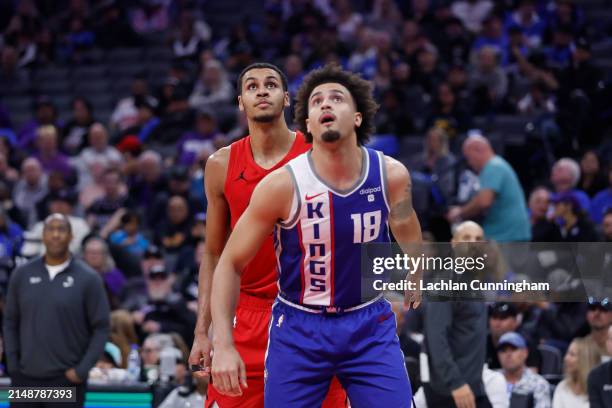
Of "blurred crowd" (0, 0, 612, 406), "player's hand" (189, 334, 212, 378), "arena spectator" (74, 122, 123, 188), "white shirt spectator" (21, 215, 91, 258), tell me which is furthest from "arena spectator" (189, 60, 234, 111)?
"player's hand" (189, 334, 212, 378)

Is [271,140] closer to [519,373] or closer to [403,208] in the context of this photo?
[403,208]

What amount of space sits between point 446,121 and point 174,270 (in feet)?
11.1

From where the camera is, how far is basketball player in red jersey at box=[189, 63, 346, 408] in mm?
5781

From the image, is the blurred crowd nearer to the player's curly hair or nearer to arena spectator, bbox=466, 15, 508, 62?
arena spectator, bbox=466, 15, 508, 62

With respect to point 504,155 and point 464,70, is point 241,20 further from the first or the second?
point 504,155

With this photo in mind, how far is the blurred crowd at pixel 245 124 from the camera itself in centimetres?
1036

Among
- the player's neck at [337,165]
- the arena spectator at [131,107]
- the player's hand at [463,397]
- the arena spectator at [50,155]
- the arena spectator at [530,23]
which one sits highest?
the arena spectator at [530,23]

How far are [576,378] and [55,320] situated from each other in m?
3.75

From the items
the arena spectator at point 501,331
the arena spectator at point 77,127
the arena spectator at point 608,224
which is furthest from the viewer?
the arena spectator at point 77,127

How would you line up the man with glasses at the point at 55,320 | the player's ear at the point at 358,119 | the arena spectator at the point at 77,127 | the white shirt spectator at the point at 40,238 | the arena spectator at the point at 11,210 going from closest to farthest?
1. the player's ear at the point at 358,119
2. the man with glasses at the point at 55,320
3. the white shirt spectator at the point at 40,238
4. the arena spectator at the point at 11,210
5. the arena spectator at the point at 77,127

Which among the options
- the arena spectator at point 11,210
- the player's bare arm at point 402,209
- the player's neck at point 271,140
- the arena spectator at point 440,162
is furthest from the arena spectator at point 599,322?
the arena spectator at point 11,210

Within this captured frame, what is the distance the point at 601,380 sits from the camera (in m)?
7.70

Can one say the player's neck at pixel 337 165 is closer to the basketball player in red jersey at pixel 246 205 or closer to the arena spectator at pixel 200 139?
the basketball player in red jersey at pixel 246 205

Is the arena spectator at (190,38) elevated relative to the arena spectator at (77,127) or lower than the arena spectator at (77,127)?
elevated
